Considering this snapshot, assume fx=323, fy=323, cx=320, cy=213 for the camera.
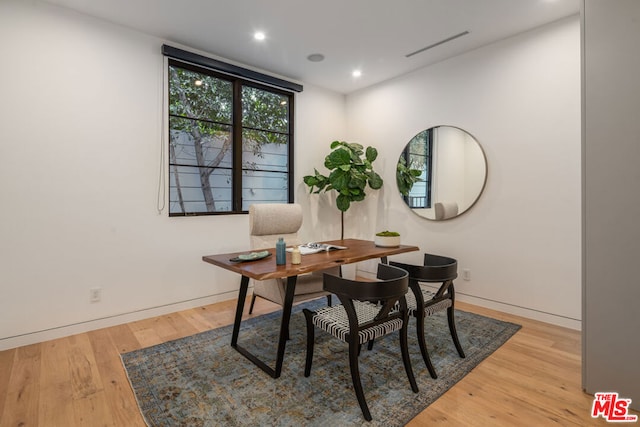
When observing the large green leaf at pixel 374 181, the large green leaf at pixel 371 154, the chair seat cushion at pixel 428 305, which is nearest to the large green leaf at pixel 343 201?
the large green leaf at pixel 374 181

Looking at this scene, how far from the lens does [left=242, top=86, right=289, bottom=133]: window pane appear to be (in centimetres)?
373

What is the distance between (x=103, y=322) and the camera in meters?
2.77

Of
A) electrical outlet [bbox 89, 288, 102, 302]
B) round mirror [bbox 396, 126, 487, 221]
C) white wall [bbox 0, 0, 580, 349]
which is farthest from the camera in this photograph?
round mirror [bbox 396, 126, 487, 221]

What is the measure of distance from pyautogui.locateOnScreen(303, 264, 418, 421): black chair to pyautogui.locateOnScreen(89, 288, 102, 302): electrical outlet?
197cm

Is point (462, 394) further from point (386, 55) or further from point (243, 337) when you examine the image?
point (386, 55)

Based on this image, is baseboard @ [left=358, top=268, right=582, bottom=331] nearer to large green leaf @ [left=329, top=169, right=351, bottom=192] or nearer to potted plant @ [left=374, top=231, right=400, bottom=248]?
potted plant @ [left=374, top=231, right=400, bottom=248]

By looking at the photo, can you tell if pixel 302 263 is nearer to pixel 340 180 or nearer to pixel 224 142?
pixel 340 180

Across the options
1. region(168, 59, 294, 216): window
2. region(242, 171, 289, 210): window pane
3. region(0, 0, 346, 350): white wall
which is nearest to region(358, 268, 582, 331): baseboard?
region(242, 171, 289, 210): window pane

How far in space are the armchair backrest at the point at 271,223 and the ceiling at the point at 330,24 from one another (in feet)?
5.22

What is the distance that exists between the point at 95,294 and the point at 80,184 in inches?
36.6

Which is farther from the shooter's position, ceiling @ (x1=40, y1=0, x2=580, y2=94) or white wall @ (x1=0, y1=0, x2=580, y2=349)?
ceiling @ (x1=40, y1=0, x2=580, y2=94)

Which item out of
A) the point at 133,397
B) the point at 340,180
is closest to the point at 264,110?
the point at 340,180

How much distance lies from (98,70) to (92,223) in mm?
1289

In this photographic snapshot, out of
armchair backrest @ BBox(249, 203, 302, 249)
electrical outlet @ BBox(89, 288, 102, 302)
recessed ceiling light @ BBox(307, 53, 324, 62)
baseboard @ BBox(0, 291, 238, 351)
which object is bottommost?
baseboard @ BBox(0, 291, 238, 351)
